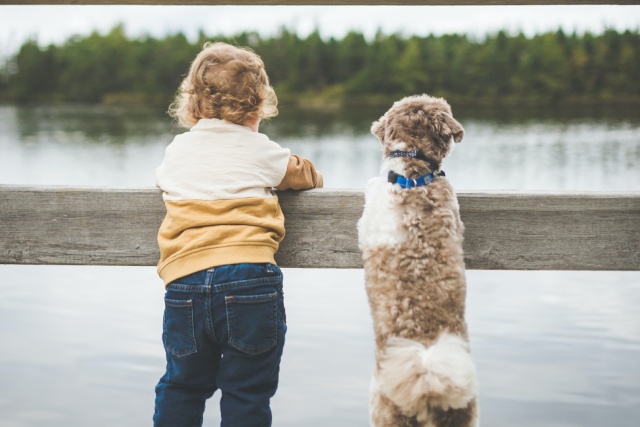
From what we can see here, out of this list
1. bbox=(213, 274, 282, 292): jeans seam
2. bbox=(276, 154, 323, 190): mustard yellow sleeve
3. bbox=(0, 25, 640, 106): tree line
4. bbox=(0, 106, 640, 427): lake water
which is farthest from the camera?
bbox=(0, 25, 640, 106): tree line

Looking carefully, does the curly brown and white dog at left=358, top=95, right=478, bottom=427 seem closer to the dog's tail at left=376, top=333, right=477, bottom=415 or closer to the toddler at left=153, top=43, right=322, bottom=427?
the dog's tail at left=376, top=333, right=477, bottom=415

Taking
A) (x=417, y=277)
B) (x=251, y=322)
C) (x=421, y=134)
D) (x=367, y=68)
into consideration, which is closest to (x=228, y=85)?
(x=421, y=134)

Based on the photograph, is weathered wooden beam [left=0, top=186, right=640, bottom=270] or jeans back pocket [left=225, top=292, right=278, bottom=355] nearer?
jeans back pocket [left=225, top=292, right=278, bottom=355]

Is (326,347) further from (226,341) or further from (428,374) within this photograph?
(428,374)

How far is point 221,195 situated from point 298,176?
0.96 feet

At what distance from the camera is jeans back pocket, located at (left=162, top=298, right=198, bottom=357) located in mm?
2195

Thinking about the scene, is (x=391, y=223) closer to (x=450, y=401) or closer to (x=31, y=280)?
(x=450, y=401)

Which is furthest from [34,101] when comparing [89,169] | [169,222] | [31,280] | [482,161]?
[169,222]

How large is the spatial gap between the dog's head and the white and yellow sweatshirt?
0.37m

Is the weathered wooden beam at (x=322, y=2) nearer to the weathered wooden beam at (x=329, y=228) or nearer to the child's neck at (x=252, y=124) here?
the child's neck at (x=252, y=124)

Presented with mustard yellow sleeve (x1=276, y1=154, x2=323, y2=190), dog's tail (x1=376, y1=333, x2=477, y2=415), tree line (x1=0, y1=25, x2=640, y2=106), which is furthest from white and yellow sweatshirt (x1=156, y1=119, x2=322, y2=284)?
tree line (x1=0, y1=25, x2=640, y2=106)

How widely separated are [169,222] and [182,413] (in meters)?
0.63

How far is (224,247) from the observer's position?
7.18ft

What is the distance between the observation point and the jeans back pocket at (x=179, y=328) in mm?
2195
